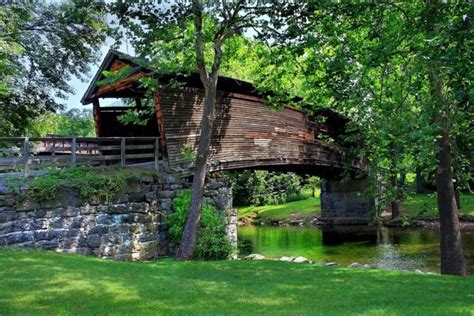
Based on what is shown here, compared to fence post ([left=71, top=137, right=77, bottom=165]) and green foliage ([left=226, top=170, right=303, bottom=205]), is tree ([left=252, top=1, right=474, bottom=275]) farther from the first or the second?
green foliage ([left=226, top=170, right=303, bottom=205])

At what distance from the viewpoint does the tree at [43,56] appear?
53.6ft

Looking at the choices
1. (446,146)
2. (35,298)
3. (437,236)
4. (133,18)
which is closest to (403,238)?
(437,236)

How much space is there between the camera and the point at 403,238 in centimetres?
1986

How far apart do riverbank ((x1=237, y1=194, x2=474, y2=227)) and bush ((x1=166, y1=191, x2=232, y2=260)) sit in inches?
574

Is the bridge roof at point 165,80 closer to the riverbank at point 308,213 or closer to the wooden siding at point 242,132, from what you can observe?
the wooden siding at point 242,132

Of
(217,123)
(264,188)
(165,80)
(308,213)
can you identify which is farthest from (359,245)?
(264,188)

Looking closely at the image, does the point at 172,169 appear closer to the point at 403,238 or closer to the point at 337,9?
the point at 337,9

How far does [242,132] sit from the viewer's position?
A: 647 inches

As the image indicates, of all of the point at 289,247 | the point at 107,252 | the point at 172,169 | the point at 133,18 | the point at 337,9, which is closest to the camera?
the point at 337,9

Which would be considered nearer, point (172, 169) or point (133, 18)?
point (133, 18)

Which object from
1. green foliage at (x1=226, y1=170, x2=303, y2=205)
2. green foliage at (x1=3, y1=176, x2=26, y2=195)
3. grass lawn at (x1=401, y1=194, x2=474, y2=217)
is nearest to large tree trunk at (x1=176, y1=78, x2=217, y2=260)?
green foliage at (x1=3, y1=176, x2=26, y2=195)

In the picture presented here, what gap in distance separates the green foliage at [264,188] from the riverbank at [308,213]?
3.32ft

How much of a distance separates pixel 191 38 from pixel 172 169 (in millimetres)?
4264

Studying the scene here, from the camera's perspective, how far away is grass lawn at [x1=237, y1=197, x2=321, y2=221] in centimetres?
3031
